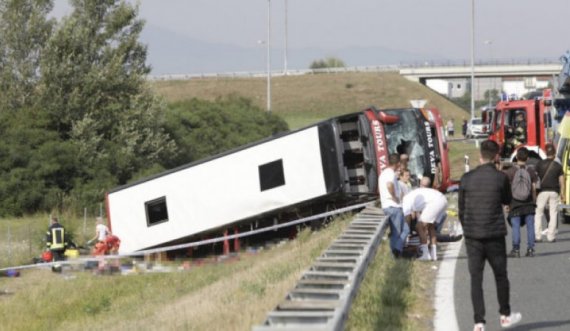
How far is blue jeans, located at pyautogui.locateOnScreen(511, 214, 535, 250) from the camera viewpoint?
14773mm

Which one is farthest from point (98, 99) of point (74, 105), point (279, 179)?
point (279, 179)

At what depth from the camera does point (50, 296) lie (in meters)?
20.2

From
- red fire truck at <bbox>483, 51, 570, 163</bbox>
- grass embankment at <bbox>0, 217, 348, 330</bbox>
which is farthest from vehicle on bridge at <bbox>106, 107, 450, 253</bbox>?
red fire truck at <bbox>483, 51, 570, 163</bbox>

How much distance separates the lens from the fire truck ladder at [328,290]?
20.8ft

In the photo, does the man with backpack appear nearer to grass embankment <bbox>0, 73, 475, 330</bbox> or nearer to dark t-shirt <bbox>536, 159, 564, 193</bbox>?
grass embankment <bbox>0, 73, 475, 330</bbox>

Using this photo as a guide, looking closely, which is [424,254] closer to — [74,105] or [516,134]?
[516,134]

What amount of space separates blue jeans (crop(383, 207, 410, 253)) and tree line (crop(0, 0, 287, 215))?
2736cm

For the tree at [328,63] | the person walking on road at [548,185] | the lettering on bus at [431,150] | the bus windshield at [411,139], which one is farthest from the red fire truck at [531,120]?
the tree at [328,63]

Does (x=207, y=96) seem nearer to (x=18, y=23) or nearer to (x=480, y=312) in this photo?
(x=18, y=23)

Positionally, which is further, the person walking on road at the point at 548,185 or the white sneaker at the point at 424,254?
the person walking on road at the point at 548,185

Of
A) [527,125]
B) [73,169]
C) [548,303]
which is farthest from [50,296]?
[73,169]

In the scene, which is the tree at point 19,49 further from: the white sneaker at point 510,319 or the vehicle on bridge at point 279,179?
the white sneaker at point 510,319

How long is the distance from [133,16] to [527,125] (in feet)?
78.8

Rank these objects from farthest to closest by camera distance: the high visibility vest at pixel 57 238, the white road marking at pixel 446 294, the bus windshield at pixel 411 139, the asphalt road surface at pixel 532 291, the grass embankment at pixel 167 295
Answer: the high visibility vest at pixel 57 238 → the bus windshield at pixel 411 139 → the grass embankment at pixel 167 295 → the asphalt road surface at pixel 532 291 → the white road marking at pixel 446 294
